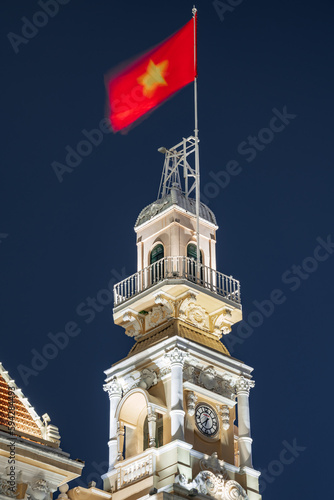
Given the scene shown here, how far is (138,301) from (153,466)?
27.2 ft

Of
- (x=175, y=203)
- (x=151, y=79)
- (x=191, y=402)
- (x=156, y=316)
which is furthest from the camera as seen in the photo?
(x=151, y=79)

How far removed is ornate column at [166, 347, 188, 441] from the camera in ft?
165

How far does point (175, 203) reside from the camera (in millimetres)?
56562

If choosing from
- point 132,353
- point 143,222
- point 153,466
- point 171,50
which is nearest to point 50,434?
point 153,466

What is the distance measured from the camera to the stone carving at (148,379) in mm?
52719

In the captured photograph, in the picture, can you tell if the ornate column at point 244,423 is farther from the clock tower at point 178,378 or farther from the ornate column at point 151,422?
the ornate column at point 151,422

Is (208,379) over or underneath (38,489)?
over

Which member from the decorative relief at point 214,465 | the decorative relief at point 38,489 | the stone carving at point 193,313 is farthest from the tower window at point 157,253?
the decorative relief at point 38,489

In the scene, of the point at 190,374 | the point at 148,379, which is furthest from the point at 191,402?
the point at 148,379

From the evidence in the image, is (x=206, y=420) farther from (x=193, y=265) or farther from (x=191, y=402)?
(x=193, y=265)

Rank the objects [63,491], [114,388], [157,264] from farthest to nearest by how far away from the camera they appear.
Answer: [157,264] → [114,388] → [63,491]

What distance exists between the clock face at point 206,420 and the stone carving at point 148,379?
2.30 meters

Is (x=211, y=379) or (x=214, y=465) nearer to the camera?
(x=214, y=465)

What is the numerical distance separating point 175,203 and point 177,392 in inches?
393
